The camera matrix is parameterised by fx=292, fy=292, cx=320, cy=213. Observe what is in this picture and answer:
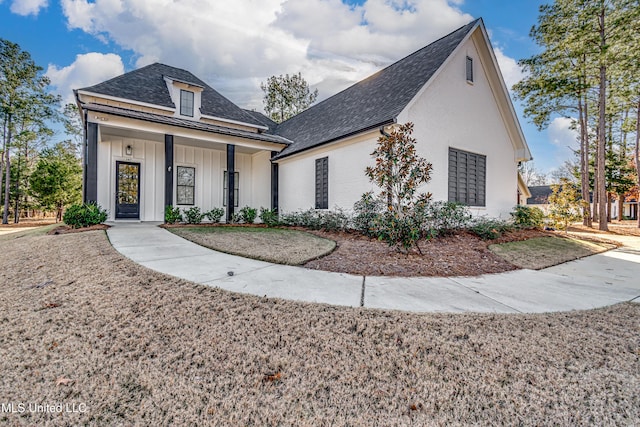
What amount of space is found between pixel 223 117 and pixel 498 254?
11.7m

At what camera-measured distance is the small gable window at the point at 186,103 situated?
12.1 metres

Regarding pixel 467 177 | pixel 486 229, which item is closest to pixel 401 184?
pixel 486 229

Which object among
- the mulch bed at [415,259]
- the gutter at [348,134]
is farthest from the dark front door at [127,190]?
the mulch bed at [415,259]

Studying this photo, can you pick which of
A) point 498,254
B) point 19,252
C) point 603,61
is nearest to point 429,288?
point 498,254

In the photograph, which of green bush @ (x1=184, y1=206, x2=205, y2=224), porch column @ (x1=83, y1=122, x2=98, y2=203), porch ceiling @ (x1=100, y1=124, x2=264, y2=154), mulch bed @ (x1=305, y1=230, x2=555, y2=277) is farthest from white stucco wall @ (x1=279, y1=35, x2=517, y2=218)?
porch column @ (x1=83, y1=122, x2=98, y2=203)

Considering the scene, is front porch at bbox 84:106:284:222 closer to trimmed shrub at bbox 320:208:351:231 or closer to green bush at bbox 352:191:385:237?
trimmed shrub at bbox 320:208:351:231

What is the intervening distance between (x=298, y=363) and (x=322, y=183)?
8.66 m

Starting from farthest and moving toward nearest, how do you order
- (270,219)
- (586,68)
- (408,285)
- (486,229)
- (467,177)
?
(586,68) → (270,219) → (467,177) → (486,229) → (408,285)

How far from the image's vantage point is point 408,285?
4.14m

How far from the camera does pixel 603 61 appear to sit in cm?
1312

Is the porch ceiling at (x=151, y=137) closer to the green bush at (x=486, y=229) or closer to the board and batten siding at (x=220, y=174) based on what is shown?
the board and batten siding at (x=220, y=174)

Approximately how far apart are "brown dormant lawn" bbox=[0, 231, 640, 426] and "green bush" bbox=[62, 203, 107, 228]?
18.5 feet

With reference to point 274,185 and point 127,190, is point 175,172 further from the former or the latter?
point 274,185

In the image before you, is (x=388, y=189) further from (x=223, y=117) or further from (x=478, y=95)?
(x=223, y=117)
